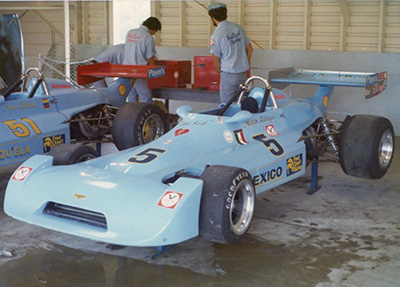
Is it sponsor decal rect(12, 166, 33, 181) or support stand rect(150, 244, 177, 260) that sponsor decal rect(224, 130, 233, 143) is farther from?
sponsor decal rect(12, 166, 33, 181)

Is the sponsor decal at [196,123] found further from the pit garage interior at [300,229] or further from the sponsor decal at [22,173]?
the sponsor decal at [22,173]

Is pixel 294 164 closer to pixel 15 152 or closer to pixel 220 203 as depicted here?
pixel 220 203

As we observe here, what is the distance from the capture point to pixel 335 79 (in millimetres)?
7969

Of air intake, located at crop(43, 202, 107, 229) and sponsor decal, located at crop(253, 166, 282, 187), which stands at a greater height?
sponsor decal, located at crop(253, 166, 282, 187)

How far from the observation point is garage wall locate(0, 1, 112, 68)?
15.0 m

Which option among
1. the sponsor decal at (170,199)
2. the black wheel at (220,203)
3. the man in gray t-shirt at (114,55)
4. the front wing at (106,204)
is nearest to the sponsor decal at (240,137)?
the black wheel at (220,203)

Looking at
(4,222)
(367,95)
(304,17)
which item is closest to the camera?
(4,222)

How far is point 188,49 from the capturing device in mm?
13055

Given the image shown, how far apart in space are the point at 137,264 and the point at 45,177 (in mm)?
1037

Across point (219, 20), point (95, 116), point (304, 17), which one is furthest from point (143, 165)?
point (304, 17)

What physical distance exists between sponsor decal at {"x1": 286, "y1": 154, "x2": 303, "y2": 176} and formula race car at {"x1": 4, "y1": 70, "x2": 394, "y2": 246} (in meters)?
0.01

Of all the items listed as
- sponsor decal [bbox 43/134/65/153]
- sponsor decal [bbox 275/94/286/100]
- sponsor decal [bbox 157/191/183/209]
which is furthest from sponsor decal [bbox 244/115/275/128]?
sponsor decal [bbox 43/134/65/153]

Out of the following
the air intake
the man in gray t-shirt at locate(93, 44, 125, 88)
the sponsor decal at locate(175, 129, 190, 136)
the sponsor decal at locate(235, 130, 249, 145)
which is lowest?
the air intake

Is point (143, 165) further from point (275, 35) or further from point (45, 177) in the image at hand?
point (275, 35)
